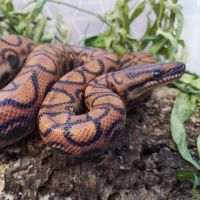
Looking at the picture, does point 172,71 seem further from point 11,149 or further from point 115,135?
point 11,149

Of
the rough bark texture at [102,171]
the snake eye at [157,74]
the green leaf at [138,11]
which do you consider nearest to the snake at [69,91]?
the snake eye at [157,74]

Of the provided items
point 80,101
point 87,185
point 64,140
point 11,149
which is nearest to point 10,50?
point 80,101

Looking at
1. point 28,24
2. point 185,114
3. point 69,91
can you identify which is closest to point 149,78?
point 185,114

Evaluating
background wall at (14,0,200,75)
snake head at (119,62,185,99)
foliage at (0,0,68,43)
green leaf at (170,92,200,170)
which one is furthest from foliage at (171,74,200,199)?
foliage at (0,0,68,43)

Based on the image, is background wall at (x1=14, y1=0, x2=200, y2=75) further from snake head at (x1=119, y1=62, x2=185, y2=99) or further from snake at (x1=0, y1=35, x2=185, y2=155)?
snake head at (x1=119, y1=62, x2=185, y2=99)

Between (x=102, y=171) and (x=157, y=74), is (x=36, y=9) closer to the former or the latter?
(x=157, y=74)

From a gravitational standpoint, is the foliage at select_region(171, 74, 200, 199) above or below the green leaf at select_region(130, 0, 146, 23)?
below
